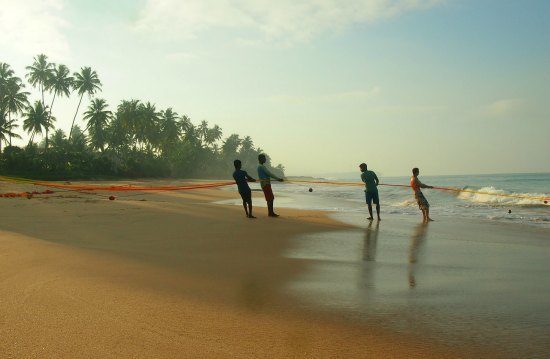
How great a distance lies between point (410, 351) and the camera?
7.93ft

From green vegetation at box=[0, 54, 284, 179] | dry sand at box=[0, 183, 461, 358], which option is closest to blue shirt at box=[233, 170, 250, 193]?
dry sand at box=[0, 183, 461, 358]

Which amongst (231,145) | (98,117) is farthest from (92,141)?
(231,145)

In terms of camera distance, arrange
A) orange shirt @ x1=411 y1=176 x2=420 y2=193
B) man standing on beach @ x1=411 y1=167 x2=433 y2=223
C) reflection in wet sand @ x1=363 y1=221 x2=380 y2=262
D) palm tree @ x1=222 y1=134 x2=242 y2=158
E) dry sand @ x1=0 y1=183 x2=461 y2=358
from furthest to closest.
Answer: palm tree @ x1=222 y1=134 x2=242 y2=158 < orange shirt @ x1=411 y1=176 x2=420 y2=193 < man standing on beach @ x1=411 y1=167 x2=433 y2=223 < reflection in wet sand @ x1=363 y1=221 x2=380 y2=262 < dry sand @ x1=0 y1=183 x2=461 y2=358

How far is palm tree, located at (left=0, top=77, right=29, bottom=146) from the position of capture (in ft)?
183

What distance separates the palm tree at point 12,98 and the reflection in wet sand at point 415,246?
61862mm

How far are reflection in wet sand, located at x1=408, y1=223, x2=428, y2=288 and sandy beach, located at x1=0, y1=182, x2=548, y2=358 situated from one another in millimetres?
105

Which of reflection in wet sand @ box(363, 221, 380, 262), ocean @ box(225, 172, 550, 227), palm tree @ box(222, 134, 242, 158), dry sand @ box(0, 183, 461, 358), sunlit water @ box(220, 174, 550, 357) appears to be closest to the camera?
dry sand @ box(0, 183, 461, 358)

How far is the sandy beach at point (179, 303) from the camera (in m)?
2.43

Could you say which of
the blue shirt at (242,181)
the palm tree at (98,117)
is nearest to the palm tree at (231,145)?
the palm tree at (98,117)

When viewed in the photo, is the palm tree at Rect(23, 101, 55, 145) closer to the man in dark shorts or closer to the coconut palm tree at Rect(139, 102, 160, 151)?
A: the coconut palm tree at Rect(139, 102, 160, 151)

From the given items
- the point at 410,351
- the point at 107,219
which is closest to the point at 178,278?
the point at 410,351

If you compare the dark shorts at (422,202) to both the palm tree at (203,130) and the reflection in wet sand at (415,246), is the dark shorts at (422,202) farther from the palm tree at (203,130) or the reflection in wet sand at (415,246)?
the palm tree at (203,130)

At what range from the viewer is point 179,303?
10.8 feet

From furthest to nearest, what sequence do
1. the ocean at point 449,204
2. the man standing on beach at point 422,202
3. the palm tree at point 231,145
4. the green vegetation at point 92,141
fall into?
the palm tree at point 231,145
the green vegetation at point 92,141
the ocean at point 449,204
the man standing on beach at point 422,202
